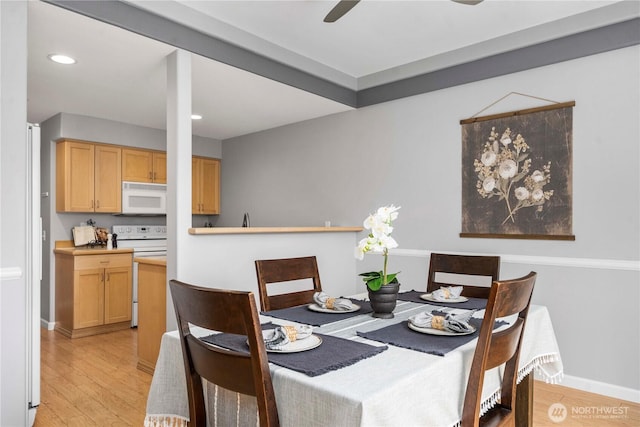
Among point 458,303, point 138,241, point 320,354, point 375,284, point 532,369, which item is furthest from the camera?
point 138,241

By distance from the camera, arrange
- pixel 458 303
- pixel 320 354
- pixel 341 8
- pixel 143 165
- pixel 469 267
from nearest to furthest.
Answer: pixel 320 354
pixel 458 303
pixel 341 8
pixel 469 267
pixel 143 165

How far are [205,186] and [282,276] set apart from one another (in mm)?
4017

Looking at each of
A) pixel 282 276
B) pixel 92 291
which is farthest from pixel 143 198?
pixel 282 276

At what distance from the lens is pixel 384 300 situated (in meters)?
1.74

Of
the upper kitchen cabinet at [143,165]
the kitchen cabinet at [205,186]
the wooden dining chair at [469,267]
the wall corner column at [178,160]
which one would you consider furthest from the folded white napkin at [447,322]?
the kitchen cabinet at [205,186]

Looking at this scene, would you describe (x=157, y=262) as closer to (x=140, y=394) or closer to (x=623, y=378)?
(x=140, y=394)

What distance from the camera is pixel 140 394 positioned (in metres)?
2.92

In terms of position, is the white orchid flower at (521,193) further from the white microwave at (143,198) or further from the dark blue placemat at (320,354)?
the white microwave at (143,198)

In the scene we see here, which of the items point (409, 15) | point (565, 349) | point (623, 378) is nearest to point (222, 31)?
point (409, 15)

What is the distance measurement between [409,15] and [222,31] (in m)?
1.32

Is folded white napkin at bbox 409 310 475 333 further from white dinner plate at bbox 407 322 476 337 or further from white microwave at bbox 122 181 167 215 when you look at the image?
white microwave at bbox 122 181 167 215

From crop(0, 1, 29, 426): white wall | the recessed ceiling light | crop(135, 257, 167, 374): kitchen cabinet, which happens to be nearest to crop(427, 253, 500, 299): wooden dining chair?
crop(135, 257, 167, 374): kitchen cabinet

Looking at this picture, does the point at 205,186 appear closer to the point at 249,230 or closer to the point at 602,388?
the point at 249,230

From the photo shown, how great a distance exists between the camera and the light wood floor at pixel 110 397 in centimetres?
255
